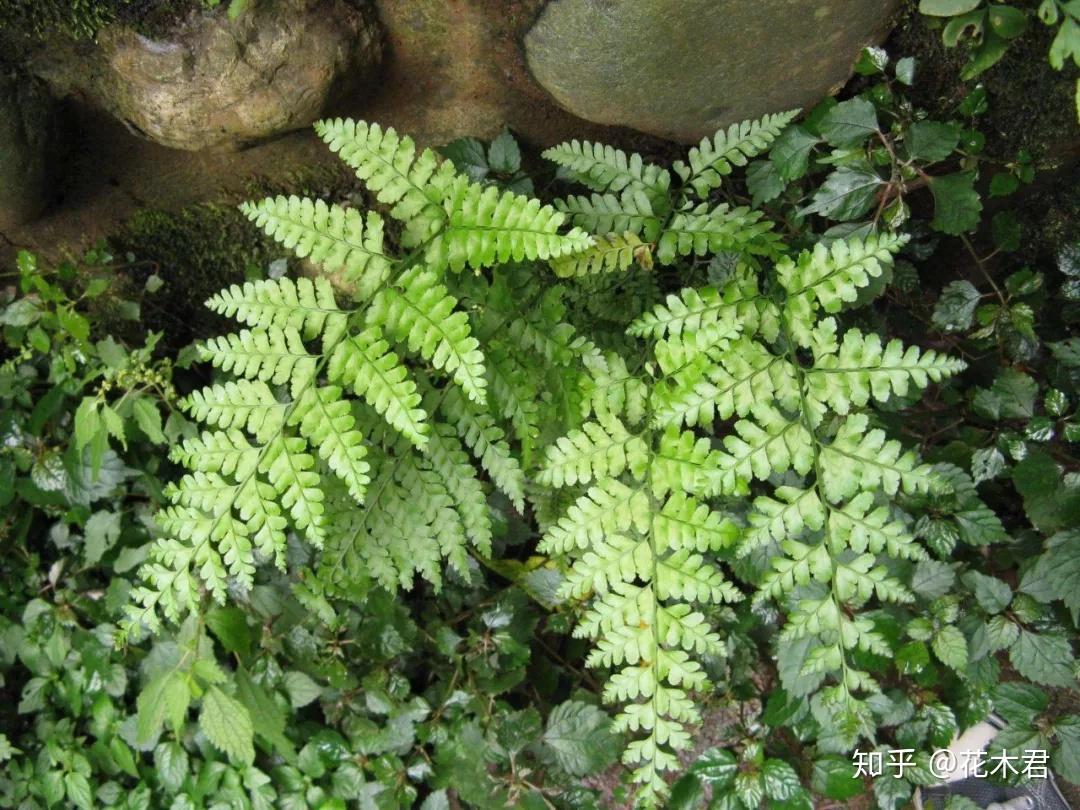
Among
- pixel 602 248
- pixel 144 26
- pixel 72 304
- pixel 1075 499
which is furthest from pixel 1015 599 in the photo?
pixel 72 304

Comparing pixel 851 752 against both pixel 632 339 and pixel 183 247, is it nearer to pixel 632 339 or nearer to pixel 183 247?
pixel 632 339

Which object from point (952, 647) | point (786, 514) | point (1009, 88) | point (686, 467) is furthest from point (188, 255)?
point (952, 647)

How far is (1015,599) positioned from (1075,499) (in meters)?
0.34

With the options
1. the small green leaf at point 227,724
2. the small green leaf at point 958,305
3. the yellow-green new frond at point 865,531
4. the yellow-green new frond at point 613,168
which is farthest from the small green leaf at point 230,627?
the small green leaf at point 958,305

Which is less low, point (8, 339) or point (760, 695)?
point (8, 339)

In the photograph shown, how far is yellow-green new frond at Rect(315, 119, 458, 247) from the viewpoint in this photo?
79.2 inches

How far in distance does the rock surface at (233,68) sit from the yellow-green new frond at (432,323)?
0.70 meters

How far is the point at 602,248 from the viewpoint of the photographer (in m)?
2.12

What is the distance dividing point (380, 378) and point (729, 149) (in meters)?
1.09

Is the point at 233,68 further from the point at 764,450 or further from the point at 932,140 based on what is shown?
the point at 932,140

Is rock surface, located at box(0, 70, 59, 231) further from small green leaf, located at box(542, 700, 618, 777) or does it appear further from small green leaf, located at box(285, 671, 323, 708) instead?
small green leaf, located at box(542, 700, 618, 777)

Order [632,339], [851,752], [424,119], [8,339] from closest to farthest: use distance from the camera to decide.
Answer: [632,339] → [424,119] → [851,752] → [8,339]

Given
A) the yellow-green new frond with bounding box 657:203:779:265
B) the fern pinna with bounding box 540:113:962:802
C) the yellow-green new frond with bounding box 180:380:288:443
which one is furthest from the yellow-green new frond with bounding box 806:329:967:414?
the yellow-green new frond with bounding box 180:380:288:443

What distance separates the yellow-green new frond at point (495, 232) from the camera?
181 centimetres
